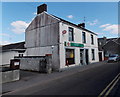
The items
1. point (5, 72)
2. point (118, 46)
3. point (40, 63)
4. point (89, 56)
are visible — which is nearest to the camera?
point (5, 72)

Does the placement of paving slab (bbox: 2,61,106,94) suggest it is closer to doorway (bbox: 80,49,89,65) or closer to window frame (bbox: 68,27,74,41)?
window frame (bbox: 68,27,74,41)

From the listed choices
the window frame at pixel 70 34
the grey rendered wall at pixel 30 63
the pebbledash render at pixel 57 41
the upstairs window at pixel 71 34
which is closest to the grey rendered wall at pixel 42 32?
the pebbledash render at pixel 57 41

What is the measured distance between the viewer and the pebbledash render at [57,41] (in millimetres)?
13750

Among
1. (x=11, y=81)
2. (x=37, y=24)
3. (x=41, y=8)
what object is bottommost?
(x=11, y=81)

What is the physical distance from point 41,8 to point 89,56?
13.6 m

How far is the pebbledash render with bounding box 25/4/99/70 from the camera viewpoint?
13750mm

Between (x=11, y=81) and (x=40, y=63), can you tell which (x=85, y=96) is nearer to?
(x=11, y=81)

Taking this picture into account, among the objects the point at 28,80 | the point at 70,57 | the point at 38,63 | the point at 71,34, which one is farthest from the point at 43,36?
the point at 28,80

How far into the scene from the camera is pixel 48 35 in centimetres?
1509

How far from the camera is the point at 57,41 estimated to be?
45.0ft

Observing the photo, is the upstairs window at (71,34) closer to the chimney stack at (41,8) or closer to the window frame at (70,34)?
the window frame at (70,34)

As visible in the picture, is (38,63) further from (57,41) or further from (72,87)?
(72,87)

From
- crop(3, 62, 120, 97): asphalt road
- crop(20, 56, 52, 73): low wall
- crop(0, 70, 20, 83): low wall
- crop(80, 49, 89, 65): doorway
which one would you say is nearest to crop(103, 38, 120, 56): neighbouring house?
crop(80, 49, 89, 65): doorway

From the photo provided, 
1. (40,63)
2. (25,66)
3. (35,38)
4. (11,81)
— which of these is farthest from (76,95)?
(35,38)
